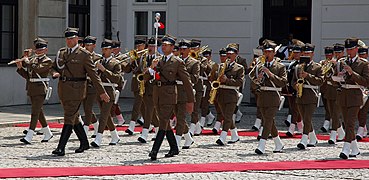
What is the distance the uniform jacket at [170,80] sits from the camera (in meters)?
16.5

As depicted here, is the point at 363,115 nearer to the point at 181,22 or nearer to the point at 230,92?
the point at 230,92

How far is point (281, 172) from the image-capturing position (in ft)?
49.0

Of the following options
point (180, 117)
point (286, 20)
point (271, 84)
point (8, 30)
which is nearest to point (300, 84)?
point (271, 84)

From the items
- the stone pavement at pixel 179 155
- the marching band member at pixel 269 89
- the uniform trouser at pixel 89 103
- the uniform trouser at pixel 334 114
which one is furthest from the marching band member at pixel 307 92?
the uniform trouser at pixel 89 103

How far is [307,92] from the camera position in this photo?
1858 cm

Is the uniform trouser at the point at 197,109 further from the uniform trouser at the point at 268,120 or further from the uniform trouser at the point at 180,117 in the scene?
the uniform trouser at the point at 268,120

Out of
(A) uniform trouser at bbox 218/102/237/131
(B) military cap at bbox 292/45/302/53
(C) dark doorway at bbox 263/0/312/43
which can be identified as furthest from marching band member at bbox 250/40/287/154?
(C) dark doorway at bbox 263/0/312/43

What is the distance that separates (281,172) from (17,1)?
14.4m

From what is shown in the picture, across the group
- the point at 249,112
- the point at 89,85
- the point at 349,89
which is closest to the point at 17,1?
the point at 249,112

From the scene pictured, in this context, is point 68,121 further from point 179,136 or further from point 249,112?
point 249,112

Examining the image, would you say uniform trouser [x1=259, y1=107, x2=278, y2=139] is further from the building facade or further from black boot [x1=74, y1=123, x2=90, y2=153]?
the building facade

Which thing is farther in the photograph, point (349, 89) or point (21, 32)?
point (21, 32)

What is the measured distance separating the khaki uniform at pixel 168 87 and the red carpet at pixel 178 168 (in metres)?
1.30

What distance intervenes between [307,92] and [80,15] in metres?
13.1
